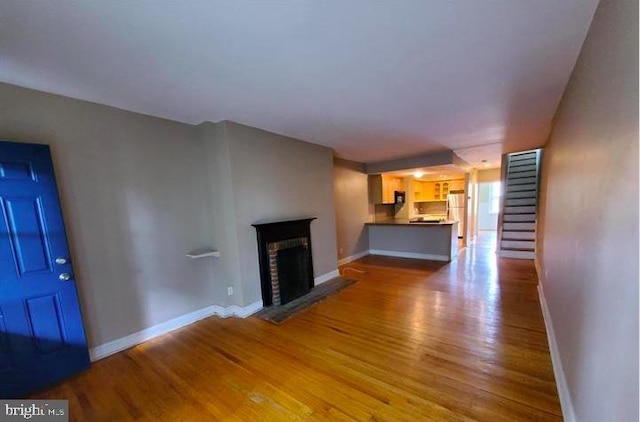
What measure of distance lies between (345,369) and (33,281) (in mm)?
2740

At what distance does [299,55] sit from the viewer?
1730 millimetres

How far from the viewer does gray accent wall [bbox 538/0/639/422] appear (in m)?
0.84

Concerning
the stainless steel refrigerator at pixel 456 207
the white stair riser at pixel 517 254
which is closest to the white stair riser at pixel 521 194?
the stainless steel refrigerator at pixel 456 207

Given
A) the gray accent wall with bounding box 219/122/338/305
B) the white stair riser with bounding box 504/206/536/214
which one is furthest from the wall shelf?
the white stair riser with bounding box 504/206/536/214

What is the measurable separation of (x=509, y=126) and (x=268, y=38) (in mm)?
3678

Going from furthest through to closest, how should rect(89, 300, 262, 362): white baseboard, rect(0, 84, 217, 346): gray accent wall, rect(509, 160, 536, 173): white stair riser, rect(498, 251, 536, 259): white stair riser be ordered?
1. rect(509, 160, 536, 173): white stair riser
2. rect(498, 251, 536, 259): white stair riser
3. rect(89, 300, 262, 362): white baseboard
4. rect(0, 84, 217, 346): gray accent wall

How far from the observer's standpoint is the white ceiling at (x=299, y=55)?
132 centimetres

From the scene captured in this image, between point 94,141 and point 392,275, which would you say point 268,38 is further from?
point 392,275

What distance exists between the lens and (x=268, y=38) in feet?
5.04

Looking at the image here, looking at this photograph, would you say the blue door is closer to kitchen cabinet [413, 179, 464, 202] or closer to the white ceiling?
the white ceiling

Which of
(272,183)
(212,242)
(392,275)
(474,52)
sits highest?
(474,52)

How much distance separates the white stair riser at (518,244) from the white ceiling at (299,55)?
4094mm

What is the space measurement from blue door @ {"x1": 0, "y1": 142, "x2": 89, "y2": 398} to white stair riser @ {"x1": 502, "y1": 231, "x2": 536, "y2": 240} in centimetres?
786

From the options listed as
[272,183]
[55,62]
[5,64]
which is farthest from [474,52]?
[5,64]
